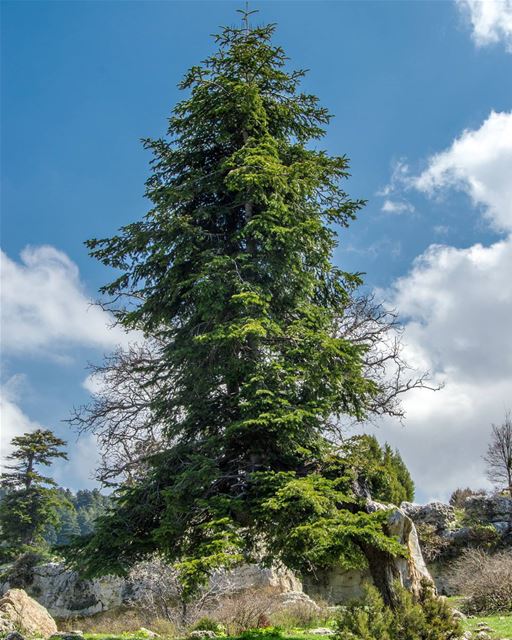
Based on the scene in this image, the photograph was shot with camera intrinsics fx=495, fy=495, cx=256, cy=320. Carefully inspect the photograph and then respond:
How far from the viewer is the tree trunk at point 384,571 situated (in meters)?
7.99

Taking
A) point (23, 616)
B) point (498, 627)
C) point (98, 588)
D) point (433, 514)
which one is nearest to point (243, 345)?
point (498, 627)

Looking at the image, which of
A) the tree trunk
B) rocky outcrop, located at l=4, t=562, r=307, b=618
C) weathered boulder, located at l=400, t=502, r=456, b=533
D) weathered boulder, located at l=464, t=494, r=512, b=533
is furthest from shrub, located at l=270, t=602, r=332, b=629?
weathered boulder, located at l=464, t=494, r=512, b=533

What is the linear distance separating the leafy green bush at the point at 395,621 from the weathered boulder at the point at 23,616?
9.51 m

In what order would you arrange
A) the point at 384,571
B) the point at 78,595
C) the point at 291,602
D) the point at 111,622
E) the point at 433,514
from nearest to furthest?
1. the point at 384,571
2. the point at 291,602
3. the point at 111,622
4. the point at 78,595
5. the point at 433,514

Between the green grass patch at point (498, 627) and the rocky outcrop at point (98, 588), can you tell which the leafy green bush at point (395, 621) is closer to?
the green grass patch at point (498, 627)

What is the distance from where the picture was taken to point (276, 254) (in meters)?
9.64

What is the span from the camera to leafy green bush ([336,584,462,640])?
695 centimetres

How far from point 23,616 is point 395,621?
11.1m

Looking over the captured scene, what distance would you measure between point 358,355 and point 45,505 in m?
24.8

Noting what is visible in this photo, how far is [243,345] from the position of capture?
9.27 metres

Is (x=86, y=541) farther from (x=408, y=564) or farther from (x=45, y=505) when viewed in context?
(x=45, y=505)

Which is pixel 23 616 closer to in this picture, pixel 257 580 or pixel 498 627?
pixel 257 580

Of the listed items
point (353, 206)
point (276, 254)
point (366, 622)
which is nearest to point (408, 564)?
point (366, 622)

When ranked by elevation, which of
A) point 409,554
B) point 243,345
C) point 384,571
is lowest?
point 384,571
